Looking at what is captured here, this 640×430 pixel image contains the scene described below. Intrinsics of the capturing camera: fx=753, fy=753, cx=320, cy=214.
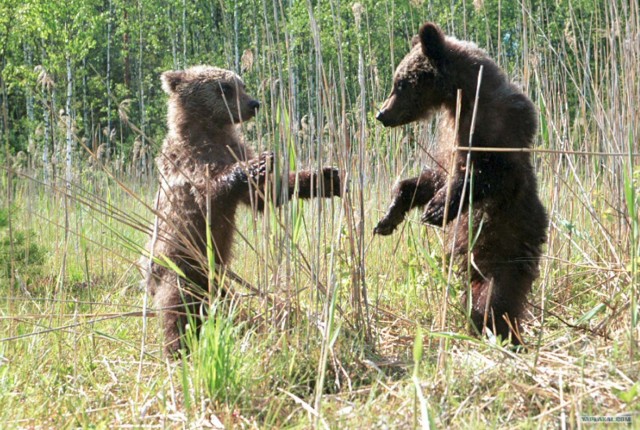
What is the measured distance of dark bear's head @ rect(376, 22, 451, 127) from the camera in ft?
14.6

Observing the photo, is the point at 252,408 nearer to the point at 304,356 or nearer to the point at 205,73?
the point at 304,356

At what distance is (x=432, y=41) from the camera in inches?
174

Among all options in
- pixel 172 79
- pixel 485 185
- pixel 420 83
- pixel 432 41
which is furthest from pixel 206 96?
pixel 485 185

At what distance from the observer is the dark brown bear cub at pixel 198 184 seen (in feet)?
13.9

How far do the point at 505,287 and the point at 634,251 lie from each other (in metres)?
0.95

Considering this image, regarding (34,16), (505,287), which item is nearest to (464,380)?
(505,287)

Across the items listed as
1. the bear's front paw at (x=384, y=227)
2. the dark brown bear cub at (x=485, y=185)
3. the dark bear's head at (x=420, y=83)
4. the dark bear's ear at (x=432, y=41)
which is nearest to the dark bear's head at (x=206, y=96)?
the dark bear's head at (x=420, y=83)

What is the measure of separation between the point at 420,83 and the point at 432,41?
0.90ft

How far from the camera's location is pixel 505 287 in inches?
162

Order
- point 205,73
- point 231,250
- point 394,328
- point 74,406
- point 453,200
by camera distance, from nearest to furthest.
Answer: point 74,406 < point 453,200 < point 394,328 < point 231,250 < point 205,73

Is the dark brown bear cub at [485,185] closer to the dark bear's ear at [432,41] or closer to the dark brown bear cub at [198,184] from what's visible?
the dark bear's ear at [432,41]

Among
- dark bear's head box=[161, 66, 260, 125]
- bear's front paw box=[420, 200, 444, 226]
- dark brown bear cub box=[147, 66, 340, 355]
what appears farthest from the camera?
dark bear's head box=[161, 66, 260, 125]

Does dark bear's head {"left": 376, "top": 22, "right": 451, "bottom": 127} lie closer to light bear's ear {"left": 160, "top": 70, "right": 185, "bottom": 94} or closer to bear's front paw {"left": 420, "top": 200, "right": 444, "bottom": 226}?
bear's front paw {"left": 420, "top": 200, "right": 444, "bottom": 226}

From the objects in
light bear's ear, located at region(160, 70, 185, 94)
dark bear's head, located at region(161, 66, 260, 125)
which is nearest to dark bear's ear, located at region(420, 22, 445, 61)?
Answer: dark bear's head, located at region(161, 66, 260, 125)
